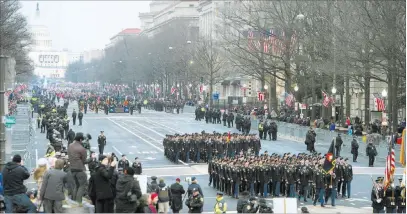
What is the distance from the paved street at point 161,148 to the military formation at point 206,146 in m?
0.75

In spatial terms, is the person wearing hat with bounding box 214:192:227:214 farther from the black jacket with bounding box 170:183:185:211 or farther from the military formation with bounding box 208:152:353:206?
the military formation with bounding box 208:152:353:206

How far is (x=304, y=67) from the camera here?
6644cm

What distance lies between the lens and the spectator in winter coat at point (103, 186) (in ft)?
54.0

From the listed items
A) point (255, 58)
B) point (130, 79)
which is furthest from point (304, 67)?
point (130, 79)

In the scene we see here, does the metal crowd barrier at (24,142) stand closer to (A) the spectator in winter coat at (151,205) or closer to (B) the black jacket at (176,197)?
(B) the black jacket at (176,197)

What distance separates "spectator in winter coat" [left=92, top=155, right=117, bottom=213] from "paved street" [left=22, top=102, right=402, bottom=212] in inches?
389

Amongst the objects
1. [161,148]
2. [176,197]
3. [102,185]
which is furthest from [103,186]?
[161,148]

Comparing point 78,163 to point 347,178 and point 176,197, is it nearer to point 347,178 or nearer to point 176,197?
point 176,197

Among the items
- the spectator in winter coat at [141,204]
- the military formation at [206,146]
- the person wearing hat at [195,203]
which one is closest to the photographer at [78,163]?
the spectator in winter coat at [141,204]

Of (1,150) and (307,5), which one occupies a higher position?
(307,5)

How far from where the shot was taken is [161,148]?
4981 cm

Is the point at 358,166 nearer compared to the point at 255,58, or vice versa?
the point at 358,166

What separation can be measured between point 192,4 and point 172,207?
153 metres

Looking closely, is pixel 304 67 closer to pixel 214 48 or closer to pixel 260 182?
pixel 214 48
